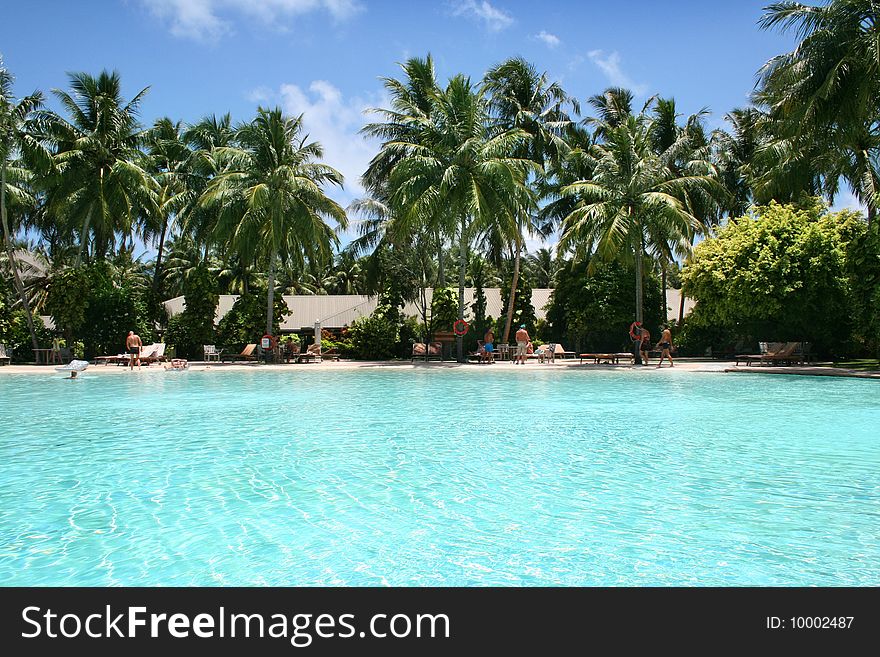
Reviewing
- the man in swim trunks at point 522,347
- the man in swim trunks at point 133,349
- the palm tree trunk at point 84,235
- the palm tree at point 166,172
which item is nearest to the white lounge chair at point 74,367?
the man in swim trunks at point 133,349

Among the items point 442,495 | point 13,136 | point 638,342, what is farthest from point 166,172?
point 442,495

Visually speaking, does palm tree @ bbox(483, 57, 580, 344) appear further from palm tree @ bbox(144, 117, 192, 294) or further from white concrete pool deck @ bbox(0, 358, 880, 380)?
palm tree @ bbox(144, 117, 192, 294)

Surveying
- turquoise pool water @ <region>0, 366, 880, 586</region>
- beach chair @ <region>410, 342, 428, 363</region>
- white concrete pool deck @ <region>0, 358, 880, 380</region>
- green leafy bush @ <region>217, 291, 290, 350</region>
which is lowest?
turquoise pool water @ <region>0, 366, 880, 586</region>

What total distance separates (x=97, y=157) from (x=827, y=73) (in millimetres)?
26095

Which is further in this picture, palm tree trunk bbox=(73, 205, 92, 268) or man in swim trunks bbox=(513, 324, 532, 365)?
palm tree trunk bbox=(73, 205, 92, 268)

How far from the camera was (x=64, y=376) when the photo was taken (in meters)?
21.5

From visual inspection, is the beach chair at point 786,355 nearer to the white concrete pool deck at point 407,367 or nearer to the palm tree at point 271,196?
the white concrete pool deck at point 407,367

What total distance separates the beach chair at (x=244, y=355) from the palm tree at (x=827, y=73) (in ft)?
66.0

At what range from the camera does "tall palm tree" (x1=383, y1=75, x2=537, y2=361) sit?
80.9 feet

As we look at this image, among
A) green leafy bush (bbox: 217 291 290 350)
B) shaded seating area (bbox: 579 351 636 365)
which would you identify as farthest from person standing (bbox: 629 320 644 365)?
green leafy bush (bbox: 217 291 290 350)

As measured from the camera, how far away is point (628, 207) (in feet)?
83.3

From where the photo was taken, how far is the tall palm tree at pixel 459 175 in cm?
2467

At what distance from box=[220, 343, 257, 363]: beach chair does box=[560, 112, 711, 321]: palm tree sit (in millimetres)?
12898
